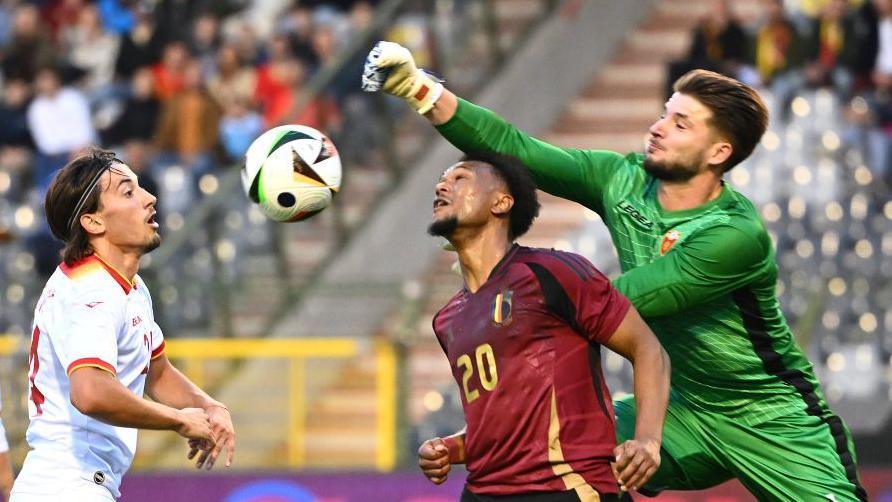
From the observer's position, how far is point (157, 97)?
14.8 meters

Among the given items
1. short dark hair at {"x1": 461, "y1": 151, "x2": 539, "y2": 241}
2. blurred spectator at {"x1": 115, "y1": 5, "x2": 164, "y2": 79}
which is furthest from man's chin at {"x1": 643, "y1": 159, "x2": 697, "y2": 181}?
blurred spectator at {"x1": 115, "y1": 5, "x2": 164, "y2": 79}

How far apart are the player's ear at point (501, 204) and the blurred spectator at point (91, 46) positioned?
34.2 ft

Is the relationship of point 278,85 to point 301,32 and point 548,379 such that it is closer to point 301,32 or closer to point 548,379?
point 301,32

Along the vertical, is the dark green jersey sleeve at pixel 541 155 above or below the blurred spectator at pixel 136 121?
below

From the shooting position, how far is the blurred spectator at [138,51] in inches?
604

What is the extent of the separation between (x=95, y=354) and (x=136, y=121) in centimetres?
939

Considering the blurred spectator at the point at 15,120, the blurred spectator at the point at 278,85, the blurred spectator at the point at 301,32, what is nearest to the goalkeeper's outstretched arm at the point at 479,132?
the blurred spectator at the point at 278,85

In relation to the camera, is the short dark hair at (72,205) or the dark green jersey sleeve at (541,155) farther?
the dark green jersey sleeve at (541,155)

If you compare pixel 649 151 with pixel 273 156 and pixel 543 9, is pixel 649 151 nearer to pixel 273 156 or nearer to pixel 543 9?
pixel 273 156

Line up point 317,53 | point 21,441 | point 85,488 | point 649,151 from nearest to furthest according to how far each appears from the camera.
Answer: point 85,488 < point 649,151 < point 21,441 < point 317,53

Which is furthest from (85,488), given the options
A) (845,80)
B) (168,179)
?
(845,80)

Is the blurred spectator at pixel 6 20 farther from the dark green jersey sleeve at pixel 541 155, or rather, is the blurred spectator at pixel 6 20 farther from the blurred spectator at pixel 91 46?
the dark green jersey sleeve at pixel 541 155

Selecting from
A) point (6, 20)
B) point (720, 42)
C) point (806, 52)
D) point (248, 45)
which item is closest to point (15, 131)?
point (6, 20)

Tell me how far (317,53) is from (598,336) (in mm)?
9612
